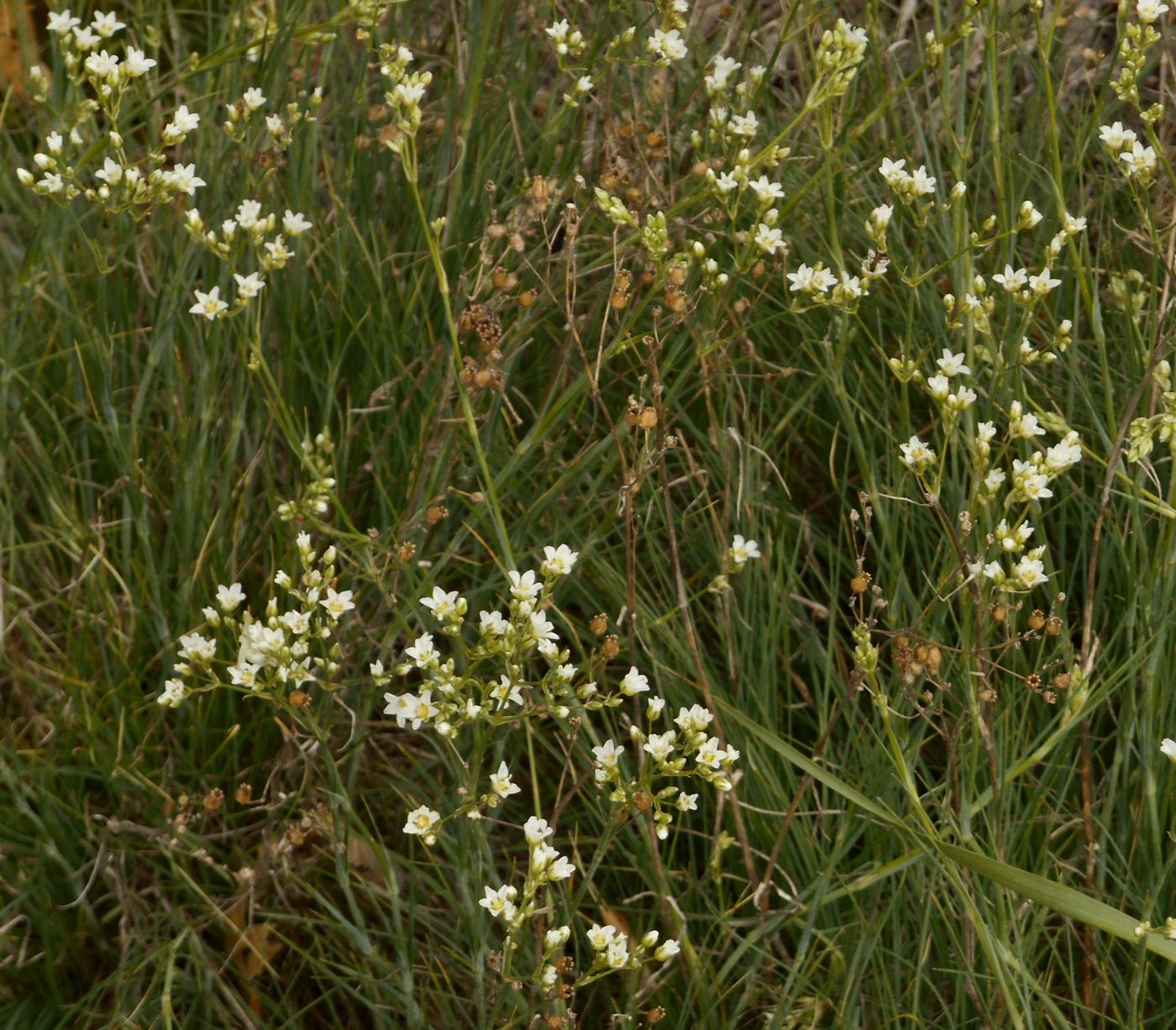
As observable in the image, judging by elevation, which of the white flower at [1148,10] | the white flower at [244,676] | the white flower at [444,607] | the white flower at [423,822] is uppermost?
the white flower at [1148,10]

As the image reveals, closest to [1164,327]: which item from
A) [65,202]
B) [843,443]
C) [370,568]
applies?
[843,443]

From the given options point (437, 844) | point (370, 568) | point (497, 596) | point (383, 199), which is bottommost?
point (437, 844)

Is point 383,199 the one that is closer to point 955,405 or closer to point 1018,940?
point 955,405

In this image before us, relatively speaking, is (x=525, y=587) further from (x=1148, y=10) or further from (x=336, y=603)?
(x=1148, y=10)

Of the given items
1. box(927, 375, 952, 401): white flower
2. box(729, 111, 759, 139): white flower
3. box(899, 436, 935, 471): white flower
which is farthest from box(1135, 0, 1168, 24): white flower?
box(899, 436, 935, 471): white flower

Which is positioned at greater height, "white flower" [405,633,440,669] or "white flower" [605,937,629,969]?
"white flower" [405,633,440,669]

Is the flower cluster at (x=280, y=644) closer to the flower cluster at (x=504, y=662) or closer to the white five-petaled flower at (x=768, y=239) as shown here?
the flower cluster at (x=504, y=662)

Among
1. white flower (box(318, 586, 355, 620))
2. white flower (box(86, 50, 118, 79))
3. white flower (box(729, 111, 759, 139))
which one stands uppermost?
white flower (box(86, 50, 118, 79))

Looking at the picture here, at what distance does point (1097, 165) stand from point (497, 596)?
170 centimetres

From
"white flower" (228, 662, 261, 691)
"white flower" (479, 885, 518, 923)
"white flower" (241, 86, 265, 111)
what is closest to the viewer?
"white flower" (479, 885, 518, 923)

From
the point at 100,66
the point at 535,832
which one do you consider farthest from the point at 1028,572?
the point at 100,66

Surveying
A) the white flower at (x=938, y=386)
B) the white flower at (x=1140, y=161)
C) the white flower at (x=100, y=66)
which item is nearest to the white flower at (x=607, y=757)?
the white flower at (x=938, y=386)

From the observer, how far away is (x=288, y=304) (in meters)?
2.60

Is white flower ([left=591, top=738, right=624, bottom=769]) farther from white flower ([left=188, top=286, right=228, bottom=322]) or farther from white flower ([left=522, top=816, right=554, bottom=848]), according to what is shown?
white flower ([left=188, top=286, right=228, bottom=322])
